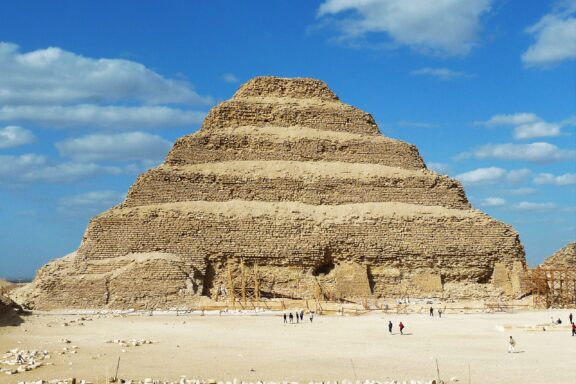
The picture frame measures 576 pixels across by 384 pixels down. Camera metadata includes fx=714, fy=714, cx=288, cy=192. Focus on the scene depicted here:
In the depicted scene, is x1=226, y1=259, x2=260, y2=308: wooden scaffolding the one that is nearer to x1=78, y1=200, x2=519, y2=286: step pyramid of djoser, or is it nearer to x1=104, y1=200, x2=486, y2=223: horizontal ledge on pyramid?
x1=78, y1=200, x2=519, y2=286: step pyramid of djoser

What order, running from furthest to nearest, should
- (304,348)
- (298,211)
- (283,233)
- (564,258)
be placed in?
(564,258)
(298,211)
(283,233)
(304,348)

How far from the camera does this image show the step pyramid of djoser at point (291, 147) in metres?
43.4

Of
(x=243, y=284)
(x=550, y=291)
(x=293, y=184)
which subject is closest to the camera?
(x=243, y=284)

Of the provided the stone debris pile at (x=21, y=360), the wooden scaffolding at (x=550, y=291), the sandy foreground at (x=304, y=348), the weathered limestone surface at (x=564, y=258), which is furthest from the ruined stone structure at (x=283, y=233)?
the stone debris pile at (x=21, y=360)

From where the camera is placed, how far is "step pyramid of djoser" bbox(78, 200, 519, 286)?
3819cm

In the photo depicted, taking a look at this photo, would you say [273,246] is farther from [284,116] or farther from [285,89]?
[285,89]

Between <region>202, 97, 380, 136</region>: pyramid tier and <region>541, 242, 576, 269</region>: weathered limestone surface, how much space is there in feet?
45.5

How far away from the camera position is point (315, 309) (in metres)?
34.3

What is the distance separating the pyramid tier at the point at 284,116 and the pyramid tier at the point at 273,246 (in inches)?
283

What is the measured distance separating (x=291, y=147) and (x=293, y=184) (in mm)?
3341

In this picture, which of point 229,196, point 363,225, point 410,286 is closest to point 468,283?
point 410,286

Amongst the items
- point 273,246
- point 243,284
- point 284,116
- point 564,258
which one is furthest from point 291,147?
point 564,258

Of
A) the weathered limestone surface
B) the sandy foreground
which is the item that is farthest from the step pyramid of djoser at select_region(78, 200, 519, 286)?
the sandy foreground

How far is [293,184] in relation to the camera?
137 feet
